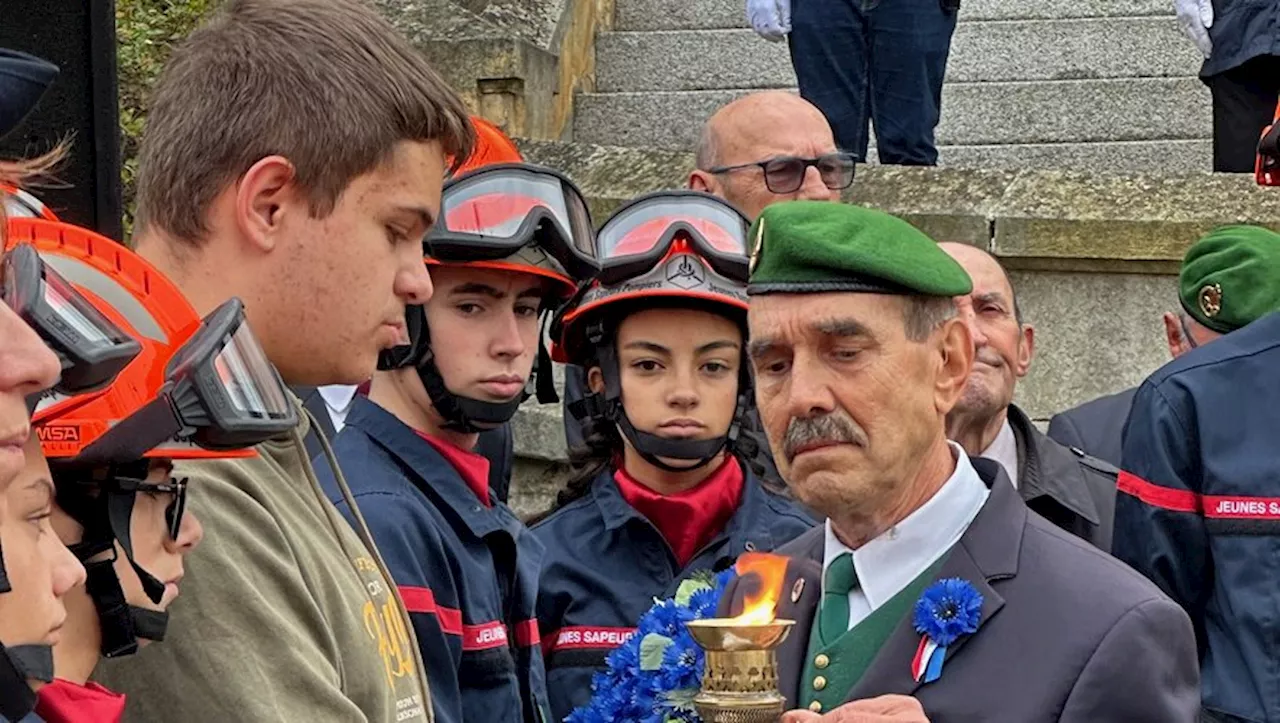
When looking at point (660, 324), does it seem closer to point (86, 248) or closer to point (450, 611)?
point (450, 611)

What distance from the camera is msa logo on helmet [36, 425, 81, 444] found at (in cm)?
252

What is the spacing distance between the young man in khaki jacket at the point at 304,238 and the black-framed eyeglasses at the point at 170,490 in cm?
12

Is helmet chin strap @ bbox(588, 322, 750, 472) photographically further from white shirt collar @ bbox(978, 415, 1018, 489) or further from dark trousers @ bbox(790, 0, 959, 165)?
dark trousers @ bbox(790, 0, 959, 165)

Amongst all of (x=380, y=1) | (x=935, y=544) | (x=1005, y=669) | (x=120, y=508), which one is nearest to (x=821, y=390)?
(x=935, y=544)

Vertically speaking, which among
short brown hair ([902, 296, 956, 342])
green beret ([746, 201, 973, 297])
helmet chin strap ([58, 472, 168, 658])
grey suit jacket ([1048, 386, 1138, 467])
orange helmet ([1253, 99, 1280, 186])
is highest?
green beret ([746, 201, 973, 297])

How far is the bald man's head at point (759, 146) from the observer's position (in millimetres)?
6609

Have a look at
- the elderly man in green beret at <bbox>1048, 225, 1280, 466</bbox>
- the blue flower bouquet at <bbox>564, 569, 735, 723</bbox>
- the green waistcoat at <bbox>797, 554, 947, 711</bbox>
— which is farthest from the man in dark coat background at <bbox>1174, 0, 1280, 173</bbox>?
the green waistcoat at <bbox>797, 554, 947, 711</bbox>

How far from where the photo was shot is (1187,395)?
223 inches

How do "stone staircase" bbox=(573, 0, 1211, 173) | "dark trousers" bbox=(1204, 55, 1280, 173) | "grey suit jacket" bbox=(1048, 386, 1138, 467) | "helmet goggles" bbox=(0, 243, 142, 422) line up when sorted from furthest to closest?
1. "stone staircase" bbox=(573, 0, 1211, 173)
2. "dark trousers" bbox=(1204, 55, 1280, 173)
3. "grey suit jacket" bbox=(1048, 386, 1138, 467)
4. "helmet goggles" bbox=(0, 243, 142, 422)

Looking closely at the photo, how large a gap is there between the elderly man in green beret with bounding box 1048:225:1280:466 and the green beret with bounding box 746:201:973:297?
2.76 meters

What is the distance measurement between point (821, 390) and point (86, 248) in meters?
1.50

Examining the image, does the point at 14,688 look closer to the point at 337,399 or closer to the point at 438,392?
the point at 438,392

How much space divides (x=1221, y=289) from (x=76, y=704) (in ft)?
15.2

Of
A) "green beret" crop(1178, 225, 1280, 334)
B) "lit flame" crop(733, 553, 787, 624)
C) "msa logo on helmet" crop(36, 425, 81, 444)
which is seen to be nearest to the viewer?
"msa logo on helmet" crop(36, 425, 81, 444)
